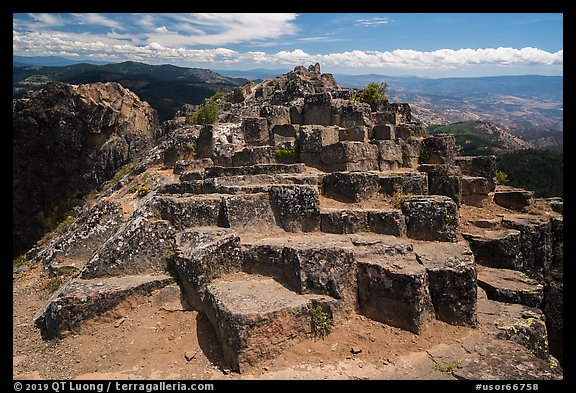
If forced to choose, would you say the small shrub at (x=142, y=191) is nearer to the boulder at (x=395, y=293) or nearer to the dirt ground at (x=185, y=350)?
the dirt ground at (x=185, y=350)

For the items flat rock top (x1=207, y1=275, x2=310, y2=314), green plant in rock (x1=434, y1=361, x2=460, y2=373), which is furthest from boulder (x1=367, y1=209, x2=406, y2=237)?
green plant in rock (x1=434, y1=361, x2=460, y2=373)

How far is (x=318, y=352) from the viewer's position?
7641 millimetres

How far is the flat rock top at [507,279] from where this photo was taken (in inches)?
424

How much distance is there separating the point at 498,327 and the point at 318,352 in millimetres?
4431

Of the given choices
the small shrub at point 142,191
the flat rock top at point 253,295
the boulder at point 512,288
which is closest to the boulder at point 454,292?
the boulder at point 512,288

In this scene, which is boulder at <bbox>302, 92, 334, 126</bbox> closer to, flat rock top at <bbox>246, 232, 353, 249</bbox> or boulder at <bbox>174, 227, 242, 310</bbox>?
flat rock top at <bbox>246, 232, 353, 249</bbox>

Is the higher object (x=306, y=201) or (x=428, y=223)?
(x=306, y=201)

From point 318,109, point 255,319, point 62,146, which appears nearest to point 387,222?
point 255,319

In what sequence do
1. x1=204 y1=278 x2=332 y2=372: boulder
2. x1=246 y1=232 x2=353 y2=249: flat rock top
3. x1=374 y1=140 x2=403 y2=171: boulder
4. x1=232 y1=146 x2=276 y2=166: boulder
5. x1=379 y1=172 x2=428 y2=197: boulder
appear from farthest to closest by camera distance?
x1=374 y1=140 x2=403 y2=171: boulder → x1=232 y1=146 x2=276 y2=166: boulder → x1=379 y1=172 x2=428 y2=197: boulder → x1=246 y1=232 x2=353 y2=249: flat rock top → x1=204 y1=278 x2=332 y2=372: boulder

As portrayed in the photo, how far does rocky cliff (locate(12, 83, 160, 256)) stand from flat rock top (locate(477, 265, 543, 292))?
31884 millimetres

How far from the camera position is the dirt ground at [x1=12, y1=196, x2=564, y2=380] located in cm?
716

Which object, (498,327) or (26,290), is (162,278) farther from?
(498,327)

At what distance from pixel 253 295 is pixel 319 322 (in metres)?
1.54
